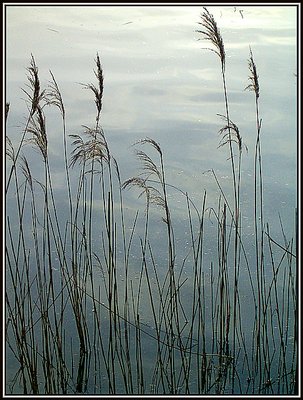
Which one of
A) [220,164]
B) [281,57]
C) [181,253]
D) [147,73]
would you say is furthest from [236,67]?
[181,253]

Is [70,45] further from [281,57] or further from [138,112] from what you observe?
[281,57]

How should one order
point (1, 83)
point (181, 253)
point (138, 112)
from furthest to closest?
point (138, 112), point (181, 253), point (1, 83)

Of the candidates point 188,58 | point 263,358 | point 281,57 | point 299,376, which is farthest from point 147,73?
point 299,376

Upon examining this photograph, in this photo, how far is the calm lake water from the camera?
279cm

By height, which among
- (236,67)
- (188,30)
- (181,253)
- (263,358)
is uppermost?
(188,30)

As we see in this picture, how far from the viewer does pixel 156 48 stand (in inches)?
166

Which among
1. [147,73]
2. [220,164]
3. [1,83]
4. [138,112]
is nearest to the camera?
[1,83]

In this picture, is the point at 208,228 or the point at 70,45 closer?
the point at 208,228

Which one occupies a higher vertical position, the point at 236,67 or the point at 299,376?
the point at 236,67

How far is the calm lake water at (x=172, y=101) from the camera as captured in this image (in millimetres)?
2791

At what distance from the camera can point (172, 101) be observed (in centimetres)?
380

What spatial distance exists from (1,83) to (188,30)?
93.9 inches

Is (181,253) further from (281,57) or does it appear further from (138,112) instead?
(281,57)

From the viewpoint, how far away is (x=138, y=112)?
366cm
